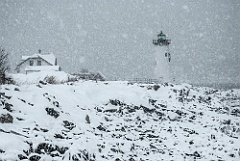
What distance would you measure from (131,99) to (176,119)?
355cm

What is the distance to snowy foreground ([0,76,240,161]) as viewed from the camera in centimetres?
952

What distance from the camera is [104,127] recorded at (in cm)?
1438

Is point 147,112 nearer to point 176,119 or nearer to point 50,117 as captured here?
point 176,119

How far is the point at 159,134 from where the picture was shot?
15156 millimetres

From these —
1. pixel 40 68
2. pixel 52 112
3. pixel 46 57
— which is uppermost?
pixel 46 57

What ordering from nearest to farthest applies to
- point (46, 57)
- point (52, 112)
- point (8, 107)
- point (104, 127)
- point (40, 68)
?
point (8, 107), point (52, 112), point (104, 127), point (40, 68), point (46, 57)

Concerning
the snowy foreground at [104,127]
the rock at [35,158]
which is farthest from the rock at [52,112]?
the rock at [35,158]

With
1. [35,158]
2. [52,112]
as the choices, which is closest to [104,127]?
[52,112]

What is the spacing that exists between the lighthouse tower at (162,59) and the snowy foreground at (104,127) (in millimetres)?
26911

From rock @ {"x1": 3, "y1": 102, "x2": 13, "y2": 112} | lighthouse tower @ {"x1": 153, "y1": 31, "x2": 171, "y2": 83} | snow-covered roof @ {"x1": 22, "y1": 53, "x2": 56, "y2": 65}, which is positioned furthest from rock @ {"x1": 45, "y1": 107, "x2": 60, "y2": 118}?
snow-covered roof @ {"x1": 22, "y1": 53, "x2": 56, "y2": 65}

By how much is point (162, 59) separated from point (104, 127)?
37449 millimetres

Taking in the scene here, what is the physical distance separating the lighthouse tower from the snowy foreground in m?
26.9

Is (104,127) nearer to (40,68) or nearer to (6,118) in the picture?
(6,118)

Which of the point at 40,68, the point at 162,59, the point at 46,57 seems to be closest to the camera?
the point at 162,59
